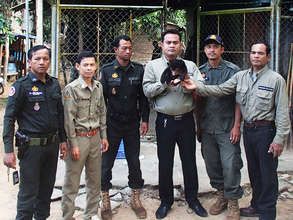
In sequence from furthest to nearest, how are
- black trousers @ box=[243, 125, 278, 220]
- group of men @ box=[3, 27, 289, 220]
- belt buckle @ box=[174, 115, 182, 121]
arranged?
belt buckle @ box=[174, 115, 182, 121]
black trousers @ box=[243, 125, 278, 220]
group of men @ box=[3, 27, 289, 220]

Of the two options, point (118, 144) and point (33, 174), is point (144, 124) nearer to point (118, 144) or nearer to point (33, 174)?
point (118, 144)

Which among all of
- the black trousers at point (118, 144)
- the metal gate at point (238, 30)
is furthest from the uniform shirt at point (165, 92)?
the metal gate at point (238, 30)

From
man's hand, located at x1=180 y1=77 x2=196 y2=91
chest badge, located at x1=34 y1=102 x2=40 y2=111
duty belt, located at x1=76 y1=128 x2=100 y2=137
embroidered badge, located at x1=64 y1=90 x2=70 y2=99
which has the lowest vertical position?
duty belt, located at x1=76 y1=128 x2=100 y2=137

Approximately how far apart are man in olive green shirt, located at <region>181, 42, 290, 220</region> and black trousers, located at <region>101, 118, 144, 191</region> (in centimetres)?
82

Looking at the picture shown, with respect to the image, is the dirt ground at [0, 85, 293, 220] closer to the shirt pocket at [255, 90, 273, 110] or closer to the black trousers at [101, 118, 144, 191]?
the black trousers at [101, 118, 144, 191]

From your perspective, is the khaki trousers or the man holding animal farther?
the man holding animal

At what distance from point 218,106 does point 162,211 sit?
1.31 metres

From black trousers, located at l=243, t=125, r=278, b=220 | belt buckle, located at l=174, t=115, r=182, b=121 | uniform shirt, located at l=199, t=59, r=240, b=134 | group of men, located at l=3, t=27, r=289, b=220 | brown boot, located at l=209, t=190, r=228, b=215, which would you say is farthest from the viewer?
brown boot, located at l=209, t=190, r=228, b=215

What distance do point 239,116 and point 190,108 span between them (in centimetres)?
53

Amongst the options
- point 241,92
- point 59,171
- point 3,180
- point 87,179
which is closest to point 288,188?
point 241,92

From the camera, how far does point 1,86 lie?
1258cm

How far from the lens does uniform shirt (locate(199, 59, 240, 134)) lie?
11.5 feet

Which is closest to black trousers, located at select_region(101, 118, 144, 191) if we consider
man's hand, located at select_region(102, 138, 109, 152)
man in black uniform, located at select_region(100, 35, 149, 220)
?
man in black uniform, located at select_region(100, 35, 149, 220)

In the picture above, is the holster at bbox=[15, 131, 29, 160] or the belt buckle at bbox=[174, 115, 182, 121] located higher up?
the belt buckle at bbox=[174, 115, 182, 121]
